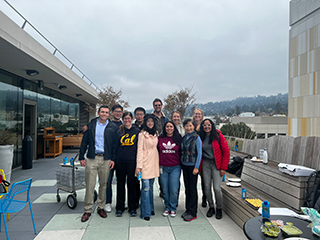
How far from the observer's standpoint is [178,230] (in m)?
3.08

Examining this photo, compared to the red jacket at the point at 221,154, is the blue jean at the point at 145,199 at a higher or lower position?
lower

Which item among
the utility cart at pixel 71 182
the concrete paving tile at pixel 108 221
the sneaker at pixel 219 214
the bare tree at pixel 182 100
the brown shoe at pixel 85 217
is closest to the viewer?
the concrete paving tile at pixel 108 221

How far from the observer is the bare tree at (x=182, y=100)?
60.4ft

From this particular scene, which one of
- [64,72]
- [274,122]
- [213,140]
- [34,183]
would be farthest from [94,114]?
[274,122]

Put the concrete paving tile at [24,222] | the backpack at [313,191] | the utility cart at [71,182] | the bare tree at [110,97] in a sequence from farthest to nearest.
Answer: the bare tree at [110,97] → the utility cart at [71,182] → the concrete paving tile at [24,222] → the backpack at [313,191]

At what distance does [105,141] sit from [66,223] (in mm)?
1415

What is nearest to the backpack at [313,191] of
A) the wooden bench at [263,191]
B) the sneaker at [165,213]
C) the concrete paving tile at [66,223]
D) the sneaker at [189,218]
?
the wooden bench at [263,191]

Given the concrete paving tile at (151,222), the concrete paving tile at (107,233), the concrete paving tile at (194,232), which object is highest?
the concrete paving tile at (194,232)

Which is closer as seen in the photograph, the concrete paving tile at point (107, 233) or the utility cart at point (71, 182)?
the concrete paving tile at point (107, 233)

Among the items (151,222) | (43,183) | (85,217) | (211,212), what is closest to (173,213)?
(151,222)

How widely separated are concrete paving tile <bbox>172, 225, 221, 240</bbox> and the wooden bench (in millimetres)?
491

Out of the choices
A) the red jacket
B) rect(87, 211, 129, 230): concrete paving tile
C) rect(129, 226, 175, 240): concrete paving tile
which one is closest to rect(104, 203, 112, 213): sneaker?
rect(87, 211, 129, 230): concrete paving tile

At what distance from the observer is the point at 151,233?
299cm

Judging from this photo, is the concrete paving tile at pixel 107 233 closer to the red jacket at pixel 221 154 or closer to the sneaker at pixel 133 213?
the sneaker at pixel 133 213
